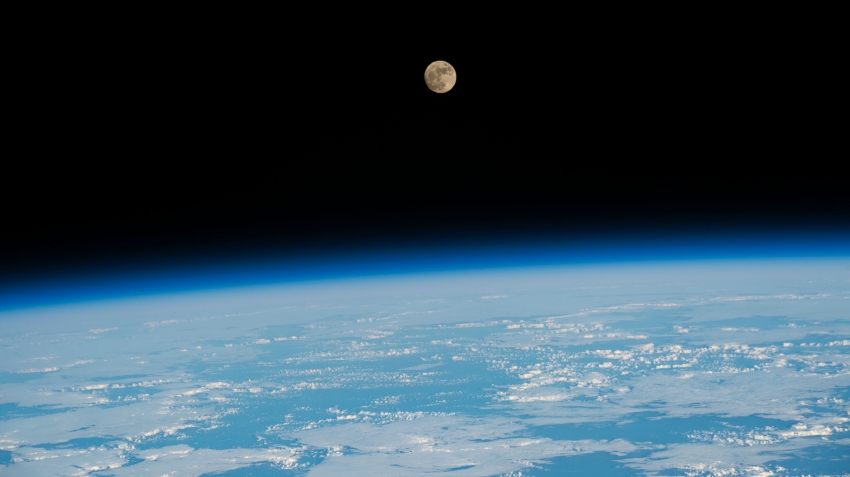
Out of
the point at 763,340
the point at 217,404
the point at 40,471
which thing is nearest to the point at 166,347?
the point at 217,404

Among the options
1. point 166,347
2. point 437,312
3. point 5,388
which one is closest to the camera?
point 5,388

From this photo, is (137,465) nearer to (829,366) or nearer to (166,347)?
(829,366)

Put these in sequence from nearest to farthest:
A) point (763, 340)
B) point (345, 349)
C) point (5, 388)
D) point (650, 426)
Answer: point (650, 426) → point (5, 388) → point (763, 340) → point (345, 349)

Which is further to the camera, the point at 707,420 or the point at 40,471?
the point at 707,420

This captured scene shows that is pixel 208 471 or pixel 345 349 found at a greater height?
pixel 345 349

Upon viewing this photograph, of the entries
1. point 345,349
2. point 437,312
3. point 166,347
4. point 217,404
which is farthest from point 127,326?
point 217,404

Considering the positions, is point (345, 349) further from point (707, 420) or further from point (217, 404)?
point (707, 420)
